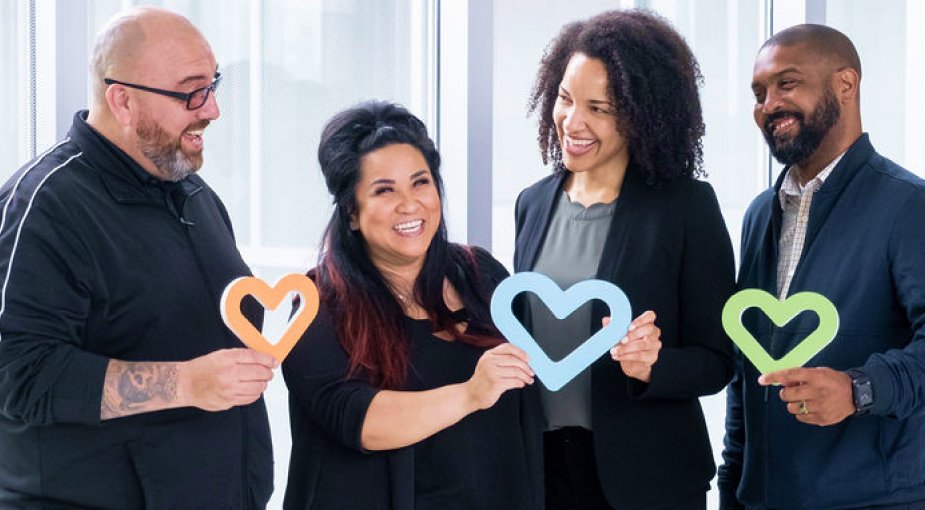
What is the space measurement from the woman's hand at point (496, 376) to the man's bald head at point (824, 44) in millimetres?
970

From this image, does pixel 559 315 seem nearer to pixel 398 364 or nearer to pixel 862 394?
pixel 398 364

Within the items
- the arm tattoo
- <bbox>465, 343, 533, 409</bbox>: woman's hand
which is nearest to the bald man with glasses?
the arm tattoo

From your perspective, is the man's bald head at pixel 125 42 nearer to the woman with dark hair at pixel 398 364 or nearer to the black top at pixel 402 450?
the woman with dark hair at pixel 398 364

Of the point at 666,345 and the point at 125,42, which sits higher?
the point at 125,42

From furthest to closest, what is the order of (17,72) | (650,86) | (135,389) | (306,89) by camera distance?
(306,89) < (17,72) < (650,86) < (135,389)

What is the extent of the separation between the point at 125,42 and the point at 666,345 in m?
1.17

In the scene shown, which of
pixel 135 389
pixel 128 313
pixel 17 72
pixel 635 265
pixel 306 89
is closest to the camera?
pixel 135 389

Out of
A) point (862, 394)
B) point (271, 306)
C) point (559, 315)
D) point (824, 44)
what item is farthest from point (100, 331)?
point (824, 44)

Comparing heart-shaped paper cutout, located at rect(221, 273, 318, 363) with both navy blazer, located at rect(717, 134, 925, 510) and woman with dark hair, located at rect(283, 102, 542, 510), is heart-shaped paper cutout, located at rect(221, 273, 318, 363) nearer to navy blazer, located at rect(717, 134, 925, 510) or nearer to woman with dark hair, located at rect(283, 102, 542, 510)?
woman with dark hair, located at rect(283, 102, 542, 510)

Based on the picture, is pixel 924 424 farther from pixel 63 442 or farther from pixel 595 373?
pixel 63 442

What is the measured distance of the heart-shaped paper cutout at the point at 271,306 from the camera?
1.85 meters

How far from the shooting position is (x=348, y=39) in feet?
9.95

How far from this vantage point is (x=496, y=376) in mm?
1861

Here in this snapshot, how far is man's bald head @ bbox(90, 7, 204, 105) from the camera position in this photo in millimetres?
1995
